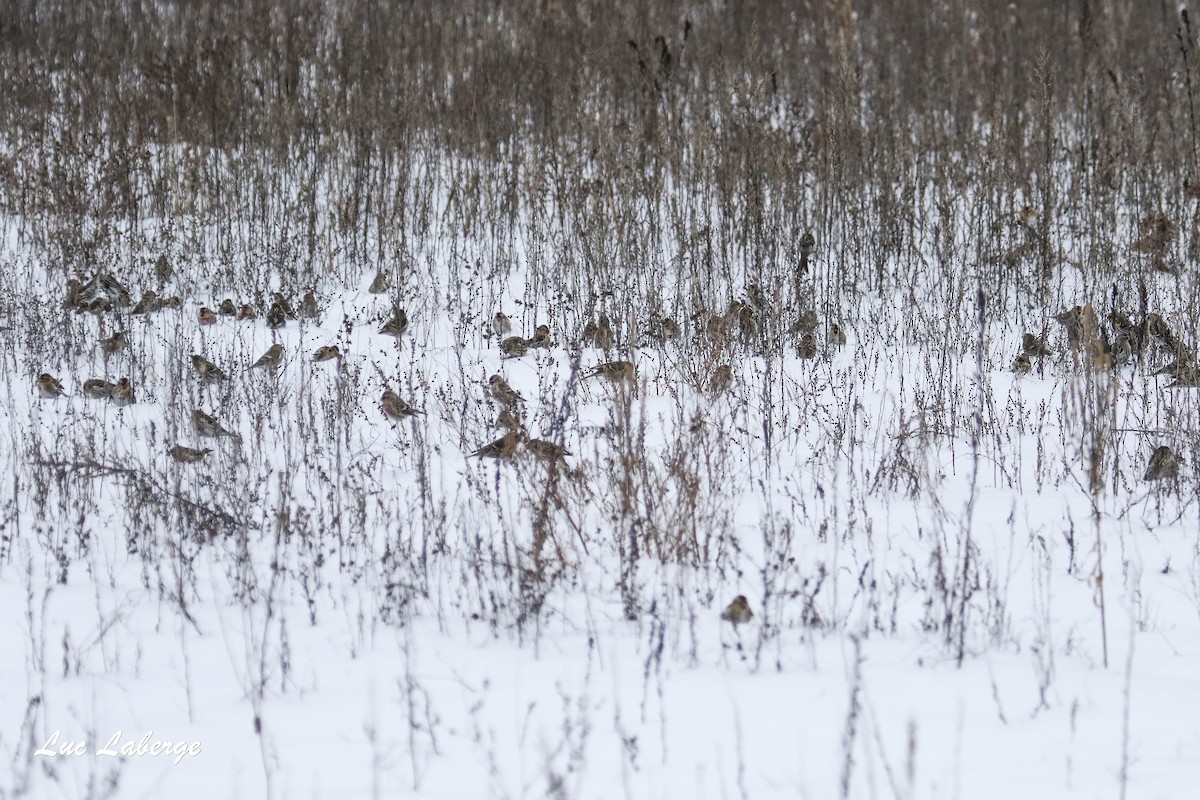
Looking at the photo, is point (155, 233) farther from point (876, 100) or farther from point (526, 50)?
point (876, 100)

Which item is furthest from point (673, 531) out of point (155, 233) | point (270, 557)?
point (155, 233)

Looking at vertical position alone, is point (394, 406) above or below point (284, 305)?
below

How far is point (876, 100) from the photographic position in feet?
32.0

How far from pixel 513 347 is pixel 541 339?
0.18 meters

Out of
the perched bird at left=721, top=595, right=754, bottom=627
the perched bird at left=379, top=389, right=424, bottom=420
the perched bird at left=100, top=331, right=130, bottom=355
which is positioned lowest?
the perched bird at left=721, top=595, right=754, bottom=627

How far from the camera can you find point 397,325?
6328mm

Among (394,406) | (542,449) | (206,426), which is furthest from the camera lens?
(394,406)

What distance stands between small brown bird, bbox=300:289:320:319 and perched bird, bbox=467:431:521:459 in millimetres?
2440

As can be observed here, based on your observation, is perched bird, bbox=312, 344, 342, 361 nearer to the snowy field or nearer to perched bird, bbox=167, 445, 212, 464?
the snowy field

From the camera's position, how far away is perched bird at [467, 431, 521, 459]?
4484 millimetres

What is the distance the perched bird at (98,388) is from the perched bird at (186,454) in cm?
103

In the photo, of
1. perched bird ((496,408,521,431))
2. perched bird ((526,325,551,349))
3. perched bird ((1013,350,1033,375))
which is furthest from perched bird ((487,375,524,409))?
perched bird ((1013,350,1033,375))

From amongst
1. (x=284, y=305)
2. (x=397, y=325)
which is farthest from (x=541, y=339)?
(x=284, y=305)

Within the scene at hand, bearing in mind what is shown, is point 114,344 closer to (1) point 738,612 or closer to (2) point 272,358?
(2) point 272,358
